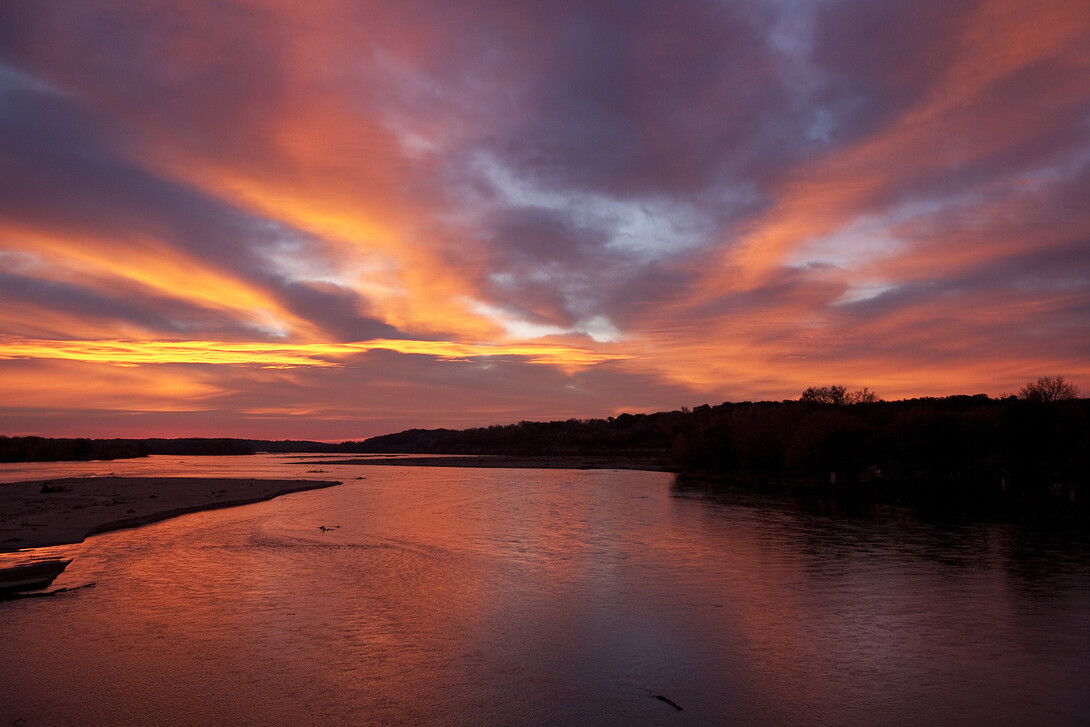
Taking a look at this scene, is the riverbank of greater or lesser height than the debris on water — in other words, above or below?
above

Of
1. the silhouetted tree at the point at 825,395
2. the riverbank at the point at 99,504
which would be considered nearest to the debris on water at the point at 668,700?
the riverbank at the point at 99,504

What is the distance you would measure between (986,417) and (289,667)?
263 ft

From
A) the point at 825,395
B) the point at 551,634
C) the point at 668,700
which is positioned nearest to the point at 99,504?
the point at 551,634

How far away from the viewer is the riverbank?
34.8 metres

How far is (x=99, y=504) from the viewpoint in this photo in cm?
4994

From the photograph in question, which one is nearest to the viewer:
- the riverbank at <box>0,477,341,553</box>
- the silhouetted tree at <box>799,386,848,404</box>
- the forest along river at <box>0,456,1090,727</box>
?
the forest along river at <box>0,456,1090,727</box>

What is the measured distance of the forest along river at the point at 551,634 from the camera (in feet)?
42.9

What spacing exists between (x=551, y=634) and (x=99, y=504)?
45.7m

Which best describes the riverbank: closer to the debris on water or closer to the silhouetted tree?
the debris on water

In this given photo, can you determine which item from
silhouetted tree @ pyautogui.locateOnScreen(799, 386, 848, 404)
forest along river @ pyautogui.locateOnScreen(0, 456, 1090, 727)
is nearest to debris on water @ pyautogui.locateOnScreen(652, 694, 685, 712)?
forest along river @ pyautogui.locateOnScreen(0, 456, 1090, 727)

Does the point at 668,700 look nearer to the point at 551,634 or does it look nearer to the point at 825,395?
the point at 551,634

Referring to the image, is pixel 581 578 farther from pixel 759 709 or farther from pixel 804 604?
pixel 759 709

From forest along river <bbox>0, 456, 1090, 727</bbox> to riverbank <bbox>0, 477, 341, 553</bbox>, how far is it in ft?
9.38

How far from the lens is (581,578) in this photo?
2562 cm
